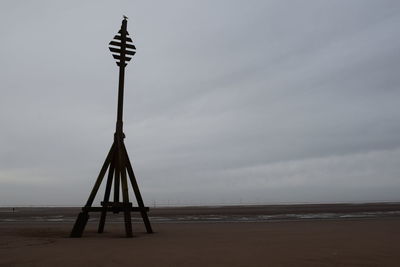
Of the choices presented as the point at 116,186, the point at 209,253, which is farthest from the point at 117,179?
the point at 209,253

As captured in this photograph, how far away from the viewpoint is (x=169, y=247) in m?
10.3

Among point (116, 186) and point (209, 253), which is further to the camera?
point (116, 186)

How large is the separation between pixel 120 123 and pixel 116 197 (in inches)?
115

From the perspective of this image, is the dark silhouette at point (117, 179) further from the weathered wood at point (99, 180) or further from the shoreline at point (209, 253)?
the shoreline at point (209, 253)

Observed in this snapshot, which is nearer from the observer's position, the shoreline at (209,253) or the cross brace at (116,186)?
the shoreline at (209,253)

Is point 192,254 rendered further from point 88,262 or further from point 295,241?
point 295,241

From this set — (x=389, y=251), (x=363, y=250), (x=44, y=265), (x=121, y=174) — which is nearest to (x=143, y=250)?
(x=44, y=265)

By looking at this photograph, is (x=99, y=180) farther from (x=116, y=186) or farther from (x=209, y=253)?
(x=209, y=253)

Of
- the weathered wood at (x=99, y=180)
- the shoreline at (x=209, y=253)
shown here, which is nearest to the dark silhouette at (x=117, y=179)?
the weathered wood at (x=99, y=180)

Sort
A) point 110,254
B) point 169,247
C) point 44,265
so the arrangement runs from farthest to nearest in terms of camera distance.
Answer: point 169,247 < point 110,254 < point 44,265

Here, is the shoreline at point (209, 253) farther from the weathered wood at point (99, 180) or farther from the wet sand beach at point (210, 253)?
the weathered wood at point (99, 180)

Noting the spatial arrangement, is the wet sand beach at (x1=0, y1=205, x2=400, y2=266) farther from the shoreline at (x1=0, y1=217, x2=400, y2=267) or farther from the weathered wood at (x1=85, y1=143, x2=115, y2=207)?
the weathered wood at (x1=85, y1=143, x2=115, y2=207)

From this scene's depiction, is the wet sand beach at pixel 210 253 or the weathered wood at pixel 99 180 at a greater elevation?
the weathered wood at pixel 99 180

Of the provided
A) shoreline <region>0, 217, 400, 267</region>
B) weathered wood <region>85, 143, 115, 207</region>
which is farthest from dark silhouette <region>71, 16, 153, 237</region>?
shoreline <region>0, 217, 400, 267</region>
